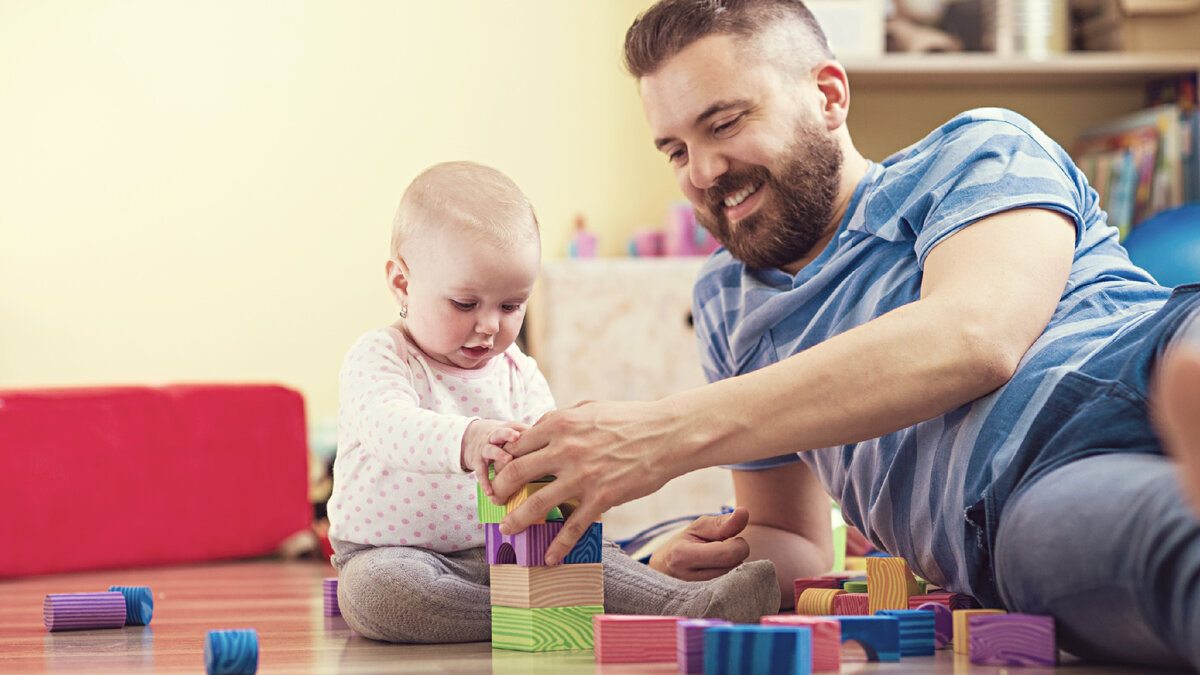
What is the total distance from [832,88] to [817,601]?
2.34ft

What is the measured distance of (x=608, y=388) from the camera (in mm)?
2951

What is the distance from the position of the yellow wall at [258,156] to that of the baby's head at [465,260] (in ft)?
6.69

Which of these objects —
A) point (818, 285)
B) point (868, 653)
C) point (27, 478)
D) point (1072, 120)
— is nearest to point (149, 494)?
point (27, 478)

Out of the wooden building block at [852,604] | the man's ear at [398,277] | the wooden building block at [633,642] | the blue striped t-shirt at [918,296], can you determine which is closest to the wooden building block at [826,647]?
the wooden building block at [633,642]

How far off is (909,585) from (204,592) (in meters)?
1.27

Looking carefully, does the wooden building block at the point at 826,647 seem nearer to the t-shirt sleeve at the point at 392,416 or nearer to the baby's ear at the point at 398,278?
the t-shirt sleeve at the point at 392,416

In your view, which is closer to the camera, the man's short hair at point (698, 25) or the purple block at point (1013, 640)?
the purple block at point (1013, 640)

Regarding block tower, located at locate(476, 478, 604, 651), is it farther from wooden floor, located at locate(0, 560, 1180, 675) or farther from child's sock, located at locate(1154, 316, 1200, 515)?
child's sock, located at locate(1154, 316, 1200, 515)

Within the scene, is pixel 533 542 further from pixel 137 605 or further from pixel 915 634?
pixel 137 605

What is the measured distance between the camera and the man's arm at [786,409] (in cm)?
107

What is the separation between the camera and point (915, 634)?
3.50ft

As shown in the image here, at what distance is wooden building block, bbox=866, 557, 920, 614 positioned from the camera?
126 centimetres

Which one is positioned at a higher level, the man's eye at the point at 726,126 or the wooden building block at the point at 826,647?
the man's eye at the point at 726,126

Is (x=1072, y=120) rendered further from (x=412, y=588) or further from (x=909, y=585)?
(x=412, y=588)
